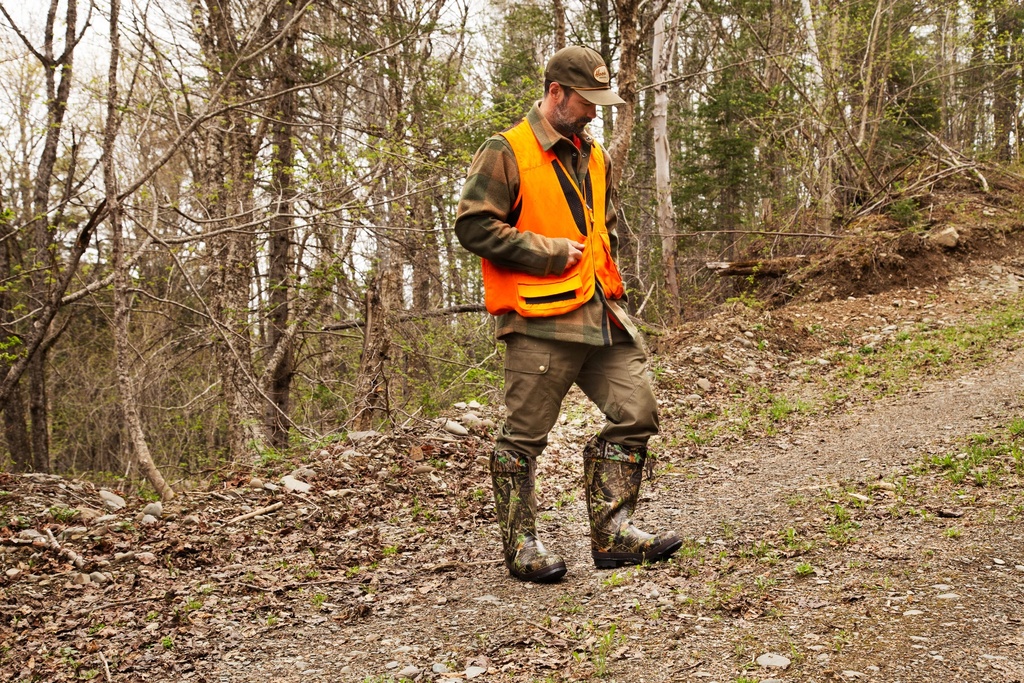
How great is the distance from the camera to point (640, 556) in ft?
13.0

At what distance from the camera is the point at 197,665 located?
348 centimetres

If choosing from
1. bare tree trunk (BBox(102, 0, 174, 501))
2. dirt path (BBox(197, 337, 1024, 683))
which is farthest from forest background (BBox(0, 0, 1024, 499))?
dirt path (BBox(197, 337, 1024, 683))

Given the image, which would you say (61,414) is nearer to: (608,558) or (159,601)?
(159,601)

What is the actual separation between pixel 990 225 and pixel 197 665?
1272 cm

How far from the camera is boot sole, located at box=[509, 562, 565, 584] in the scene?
3.96 meters

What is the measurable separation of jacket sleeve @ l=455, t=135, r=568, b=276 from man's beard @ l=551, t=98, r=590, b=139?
27 cm

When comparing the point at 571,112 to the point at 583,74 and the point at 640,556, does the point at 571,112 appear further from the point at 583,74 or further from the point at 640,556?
the point at 640,556

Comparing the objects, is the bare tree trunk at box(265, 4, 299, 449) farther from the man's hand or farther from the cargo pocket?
the man's hand

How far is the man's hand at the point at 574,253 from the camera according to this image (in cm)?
379

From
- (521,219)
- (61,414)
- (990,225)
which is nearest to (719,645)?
(521,219)

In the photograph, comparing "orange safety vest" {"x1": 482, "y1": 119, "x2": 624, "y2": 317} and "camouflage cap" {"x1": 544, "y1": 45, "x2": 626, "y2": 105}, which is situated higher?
"camouflage cap" {"x1": 544, "y1": 45, "x2": 626, "y2": 105}

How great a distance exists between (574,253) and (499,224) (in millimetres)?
364

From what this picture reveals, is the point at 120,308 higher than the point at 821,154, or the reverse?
the point at 821,154

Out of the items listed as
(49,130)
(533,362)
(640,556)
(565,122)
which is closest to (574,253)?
(533,362)
